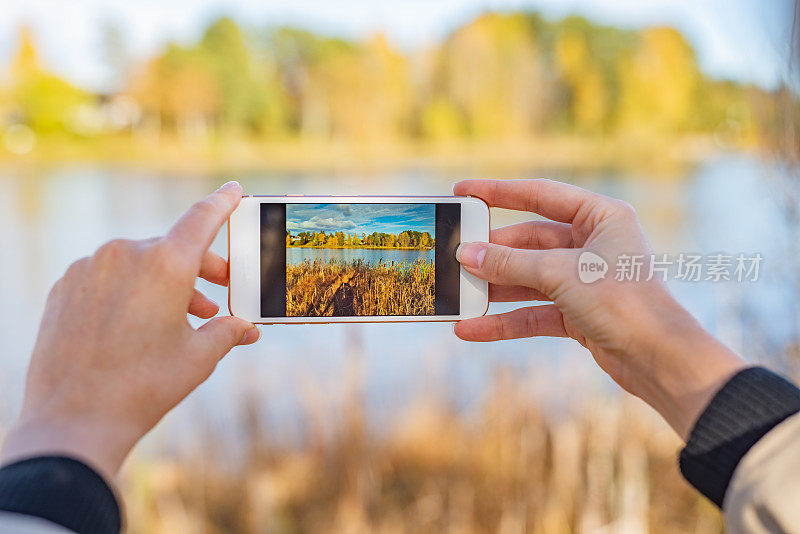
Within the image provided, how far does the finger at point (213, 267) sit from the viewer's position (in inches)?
35.2

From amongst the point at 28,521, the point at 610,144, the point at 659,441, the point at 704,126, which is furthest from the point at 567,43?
the point at 28,521

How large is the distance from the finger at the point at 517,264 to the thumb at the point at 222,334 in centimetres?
34

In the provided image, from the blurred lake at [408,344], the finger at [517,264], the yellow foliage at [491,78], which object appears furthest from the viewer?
the yellow foliage at [491,78]

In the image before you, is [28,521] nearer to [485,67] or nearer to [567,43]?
[485,67]

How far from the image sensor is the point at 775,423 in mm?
666

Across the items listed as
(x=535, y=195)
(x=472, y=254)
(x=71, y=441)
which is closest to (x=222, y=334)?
(x=71, y=441)

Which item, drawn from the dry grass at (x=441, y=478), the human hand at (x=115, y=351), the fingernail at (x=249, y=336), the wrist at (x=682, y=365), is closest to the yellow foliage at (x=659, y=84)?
the dry grass at (x=441, y=478)

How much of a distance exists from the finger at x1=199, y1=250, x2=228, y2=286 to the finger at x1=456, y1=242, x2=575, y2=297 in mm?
349

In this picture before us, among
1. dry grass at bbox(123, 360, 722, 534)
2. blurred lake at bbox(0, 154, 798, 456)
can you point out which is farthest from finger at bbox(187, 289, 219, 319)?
dry grass at bbox(123, 360, 722, 534)

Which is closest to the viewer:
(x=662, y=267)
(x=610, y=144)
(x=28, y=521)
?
(x=28, y=521)

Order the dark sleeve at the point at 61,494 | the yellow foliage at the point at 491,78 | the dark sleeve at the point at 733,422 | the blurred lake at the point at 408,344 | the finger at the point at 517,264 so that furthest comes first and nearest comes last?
the yellow foliage at the point at 491,78 < the blurred lake at the point at 408,344 < the finger at the point at 517,264 < the dark sleeve at the point at 733,422 < the dark sleeve at the point at 61,494

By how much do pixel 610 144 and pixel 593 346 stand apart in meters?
7.74

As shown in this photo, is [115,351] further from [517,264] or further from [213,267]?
[517,264]

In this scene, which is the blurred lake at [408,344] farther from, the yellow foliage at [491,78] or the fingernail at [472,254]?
the yellow foliage at [491,78]
